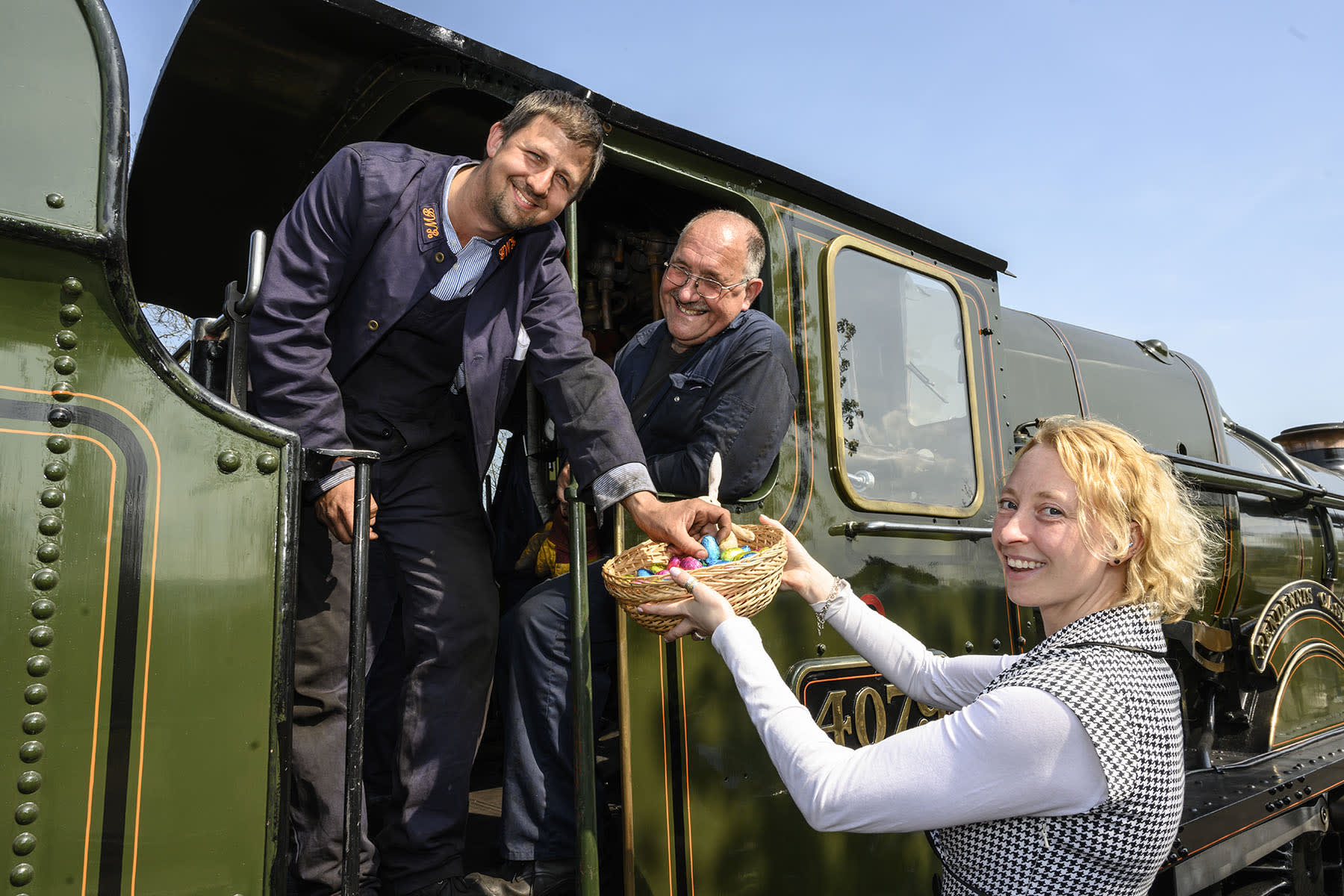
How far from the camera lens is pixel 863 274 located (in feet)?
9.64

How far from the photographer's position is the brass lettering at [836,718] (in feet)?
8.21

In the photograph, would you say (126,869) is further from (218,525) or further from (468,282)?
(468,282)

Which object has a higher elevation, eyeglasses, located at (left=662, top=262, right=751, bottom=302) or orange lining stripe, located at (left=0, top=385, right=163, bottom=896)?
eyeglasses, located at (left=662, top=262, right=751, bottom=302)

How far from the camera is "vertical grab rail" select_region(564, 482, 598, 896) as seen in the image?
2.06 m

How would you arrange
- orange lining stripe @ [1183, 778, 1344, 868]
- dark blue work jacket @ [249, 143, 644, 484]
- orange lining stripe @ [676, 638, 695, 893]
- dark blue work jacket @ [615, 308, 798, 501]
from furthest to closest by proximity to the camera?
orange lining stripe @ [1183, 778, 1344, 868]
dark blue work jacket @ [615, 308, 798, 501]
orange lining stripe @ [676, 638, 695, 893]
dark blue work jacket @ [249, 143, 644, 484]

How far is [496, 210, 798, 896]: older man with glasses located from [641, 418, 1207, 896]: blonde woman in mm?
577

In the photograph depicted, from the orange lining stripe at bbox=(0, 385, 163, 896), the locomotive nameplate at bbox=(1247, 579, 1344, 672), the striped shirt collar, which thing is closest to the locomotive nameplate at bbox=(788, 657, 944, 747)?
the striped shirt collar

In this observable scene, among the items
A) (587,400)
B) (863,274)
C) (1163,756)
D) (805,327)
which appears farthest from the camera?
(863,274)

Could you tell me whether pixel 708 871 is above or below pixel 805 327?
below

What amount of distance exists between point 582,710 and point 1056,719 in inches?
43.6

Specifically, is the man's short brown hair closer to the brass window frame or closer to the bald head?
the bald head

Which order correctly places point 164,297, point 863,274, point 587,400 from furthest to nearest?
point 164,297 < point 863,274 < point 587,400

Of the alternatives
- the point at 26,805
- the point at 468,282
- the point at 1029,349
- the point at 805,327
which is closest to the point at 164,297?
the point at 468,282

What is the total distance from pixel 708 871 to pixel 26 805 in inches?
56.8
